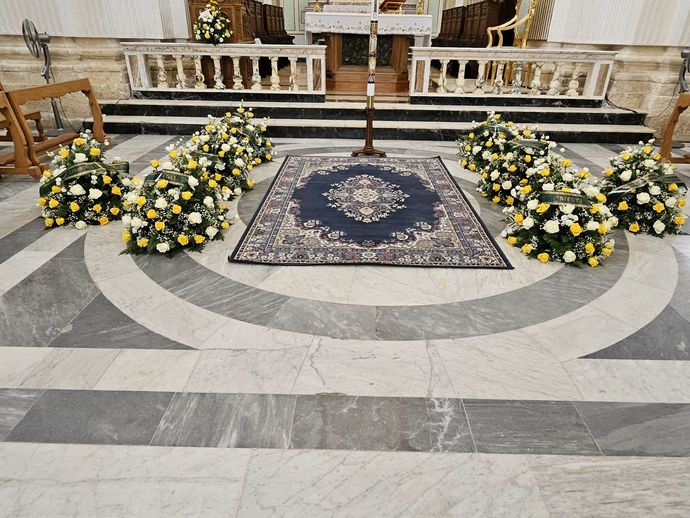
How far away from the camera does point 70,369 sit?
195 cm

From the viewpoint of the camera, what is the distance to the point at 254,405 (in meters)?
1.78

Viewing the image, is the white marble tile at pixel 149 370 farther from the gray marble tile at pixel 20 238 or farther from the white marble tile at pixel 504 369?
the gray marble tile at pixel 20 238

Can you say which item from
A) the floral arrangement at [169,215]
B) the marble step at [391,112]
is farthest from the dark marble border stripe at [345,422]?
the marble step at [391,112]

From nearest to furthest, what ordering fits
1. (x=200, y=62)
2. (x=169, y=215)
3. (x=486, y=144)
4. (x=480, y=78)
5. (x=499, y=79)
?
1. (x=169, y=215)
2. (x=486, y=144)
3. (x=480, y=78)
4. (x=499, y=79)
5. (x=200, y=62)

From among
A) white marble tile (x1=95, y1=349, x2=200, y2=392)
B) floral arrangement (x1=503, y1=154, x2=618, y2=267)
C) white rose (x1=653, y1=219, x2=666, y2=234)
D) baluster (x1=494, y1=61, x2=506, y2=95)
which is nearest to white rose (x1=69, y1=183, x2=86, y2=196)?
white marble tile (x1=95, y1=349, x2=200, y2=392)

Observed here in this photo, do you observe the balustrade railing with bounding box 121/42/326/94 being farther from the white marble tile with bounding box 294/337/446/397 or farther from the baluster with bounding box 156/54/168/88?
the white marble tile with bounding box 294/337/446/397

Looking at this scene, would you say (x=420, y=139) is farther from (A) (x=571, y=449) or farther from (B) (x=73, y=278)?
(A) (x=571, y=449)

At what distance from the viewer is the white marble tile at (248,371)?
1871 millimetres

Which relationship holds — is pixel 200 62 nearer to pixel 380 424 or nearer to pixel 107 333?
pixel 107 333

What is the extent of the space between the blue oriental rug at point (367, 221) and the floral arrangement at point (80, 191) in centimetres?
120

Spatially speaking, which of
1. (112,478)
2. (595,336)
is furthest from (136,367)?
(595,336)

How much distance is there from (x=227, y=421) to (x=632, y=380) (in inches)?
69.4

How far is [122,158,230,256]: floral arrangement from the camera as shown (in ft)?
9.71

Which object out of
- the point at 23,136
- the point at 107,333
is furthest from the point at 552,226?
the point at 23,136
